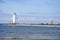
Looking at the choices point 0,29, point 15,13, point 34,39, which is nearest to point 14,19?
point 15,13

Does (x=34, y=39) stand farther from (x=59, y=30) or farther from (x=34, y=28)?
(x=34, y=28)

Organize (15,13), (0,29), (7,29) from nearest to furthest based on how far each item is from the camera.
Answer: (15,13) < (0,29) < (7,29)

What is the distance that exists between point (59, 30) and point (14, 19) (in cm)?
385

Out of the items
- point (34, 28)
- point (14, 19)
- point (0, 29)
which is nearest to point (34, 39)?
point (14, 19)

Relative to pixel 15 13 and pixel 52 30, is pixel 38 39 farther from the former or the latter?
pixel 52 30

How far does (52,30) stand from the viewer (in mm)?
9055

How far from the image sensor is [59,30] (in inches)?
339

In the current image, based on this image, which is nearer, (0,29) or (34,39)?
(34,39)

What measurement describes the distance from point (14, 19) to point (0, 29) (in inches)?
99.0

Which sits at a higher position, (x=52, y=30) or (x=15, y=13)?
(x=15, y=13)

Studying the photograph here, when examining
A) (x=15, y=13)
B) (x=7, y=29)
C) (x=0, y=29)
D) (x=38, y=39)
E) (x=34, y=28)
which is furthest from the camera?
(x=34, y=28)

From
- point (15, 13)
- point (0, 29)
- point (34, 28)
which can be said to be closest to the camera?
point (15, 13)

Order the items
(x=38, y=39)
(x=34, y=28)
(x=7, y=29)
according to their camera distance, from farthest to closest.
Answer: (x=34, y=28) < (x=7, y=29) < (x=38, y=39)

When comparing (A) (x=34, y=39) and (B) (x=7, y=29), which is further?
(B) (x=7, y=29)
